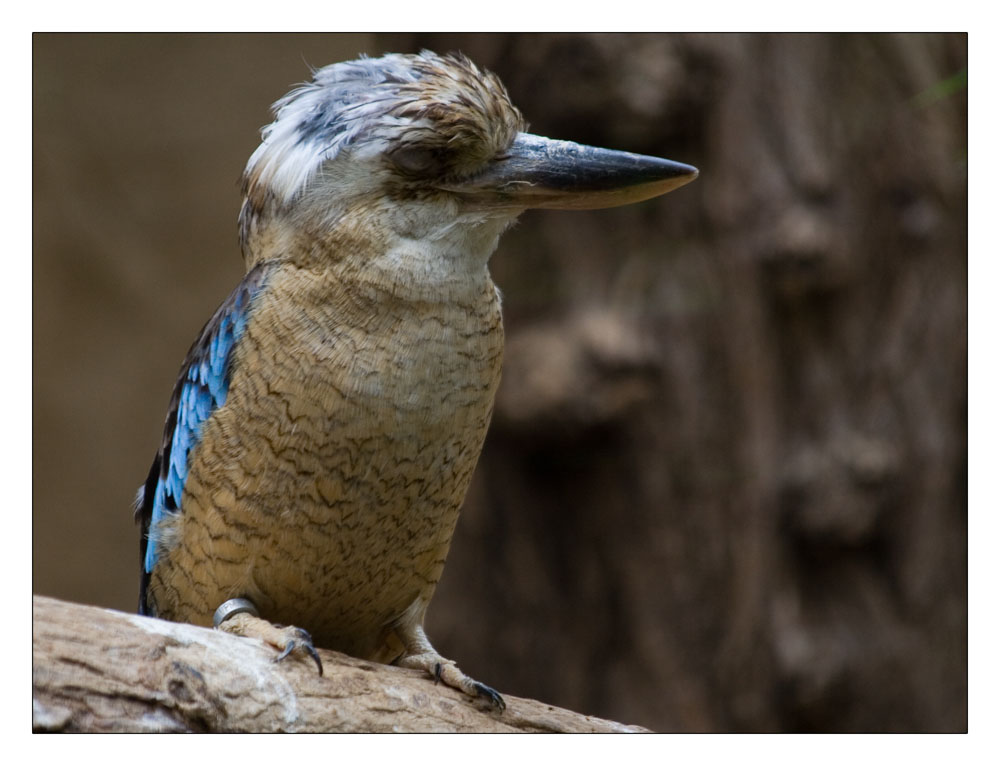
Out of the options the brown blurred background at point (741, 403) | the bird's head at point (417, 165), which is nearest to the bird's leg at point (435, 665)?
the bird's head at point (417, 165)

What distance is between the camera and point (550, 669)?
454 cm

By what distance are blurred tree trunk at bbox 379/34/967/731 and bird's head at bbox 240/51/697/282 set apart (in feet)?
6.48

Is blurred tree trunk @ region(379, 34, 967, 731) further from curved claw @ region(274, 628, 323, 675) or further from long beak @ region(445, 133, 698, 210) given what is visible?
curved claw @ region(274, 628, 323, 675)

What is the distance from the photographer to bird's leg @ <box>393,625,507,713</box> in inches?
86.3

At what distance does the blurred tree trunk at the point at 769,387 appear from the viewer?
427 centimetres

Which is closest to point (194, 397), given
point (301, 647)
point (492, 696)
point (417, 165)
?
point (301, 647)

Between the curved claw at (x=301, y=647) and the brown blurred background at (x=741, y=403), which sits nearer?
the curved claw at (x=301, y=647)

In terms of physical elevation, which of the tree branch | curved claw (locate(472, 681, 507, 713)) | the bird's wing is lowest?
curved claw (locate(472, 681, 507, 713))

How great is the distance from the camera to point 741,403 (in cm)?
435

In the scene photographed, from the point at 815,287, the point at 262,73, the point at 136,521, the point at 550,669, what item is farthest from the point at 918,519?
the point at 262,73

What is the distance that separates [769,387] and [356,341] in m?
2.64

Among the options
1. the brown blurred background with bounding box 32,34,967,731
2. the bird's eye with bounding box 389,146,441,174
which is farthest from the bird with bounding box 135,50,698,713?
the brown blurred background with bounding box 32,34,967,731

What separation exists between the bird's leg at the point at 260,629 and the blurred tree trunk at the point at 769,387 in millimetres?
2117

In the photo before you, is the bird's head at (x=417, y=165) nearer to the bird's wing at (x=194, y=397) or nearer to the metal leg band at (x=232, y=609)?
the bird's wing at (x=194, y=397)
